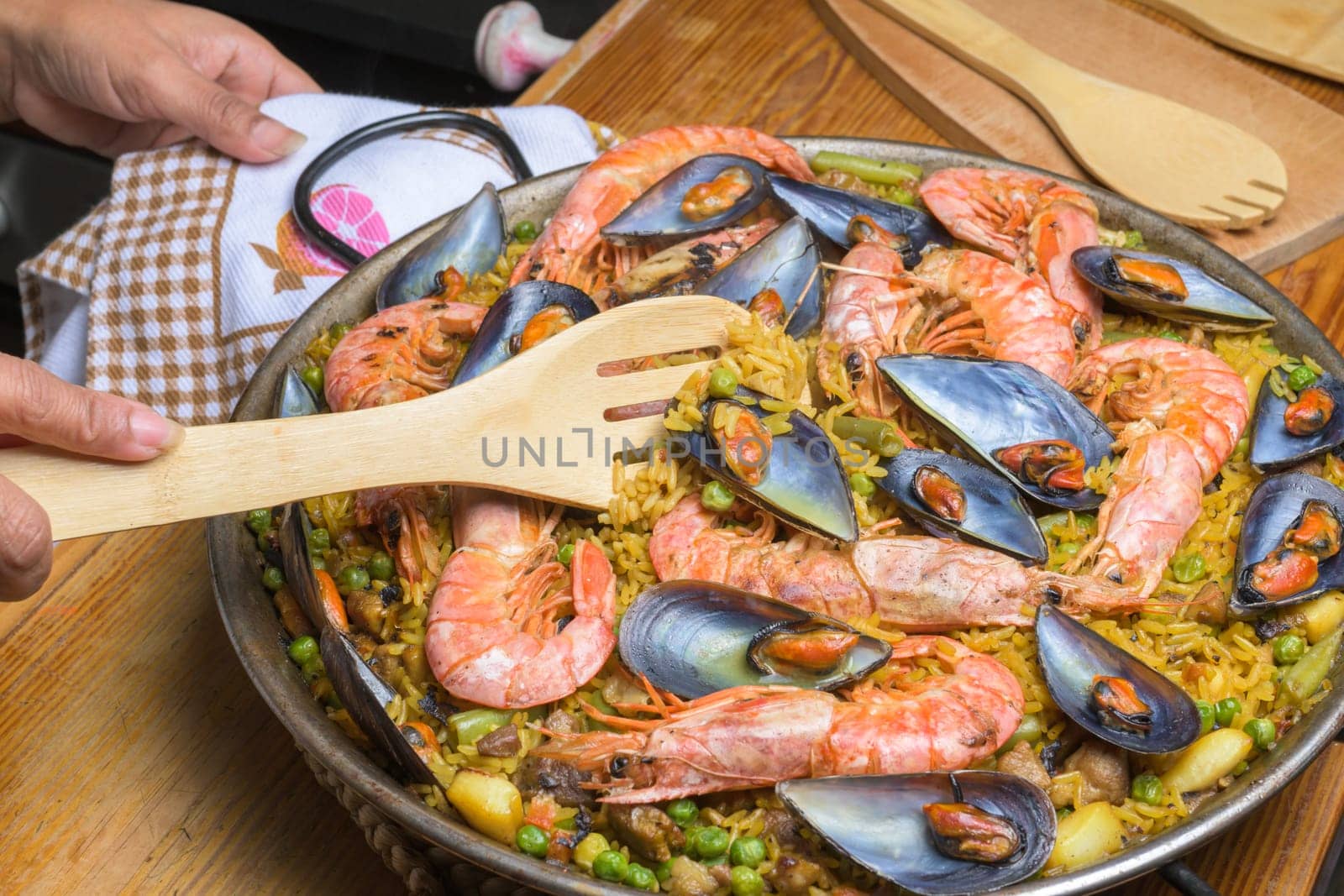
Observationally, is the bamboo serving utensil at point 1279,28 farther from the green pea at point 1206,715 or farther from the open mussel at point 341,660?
the open mussel at point 341,660

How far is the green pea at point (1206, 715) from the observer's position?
8.00 feet

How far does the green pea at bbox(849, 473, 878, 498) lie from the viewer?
110 inches

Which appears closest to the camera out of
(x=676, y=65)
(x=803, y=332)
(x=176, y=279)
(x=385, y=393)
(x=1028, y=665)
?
(x=1028, y=665)

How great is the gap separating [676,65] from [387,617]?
3.37 meters

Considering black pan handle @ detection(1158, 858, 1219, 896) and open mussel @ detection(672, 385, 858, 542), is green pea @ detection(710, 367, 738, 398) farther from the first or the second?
black pan handle @ detection(1158, 858, 1219, 896)

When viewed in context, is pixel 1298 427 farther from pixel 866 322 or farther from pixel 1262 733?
pixel 866 322

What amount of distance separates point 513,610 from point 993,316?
60.5 inches

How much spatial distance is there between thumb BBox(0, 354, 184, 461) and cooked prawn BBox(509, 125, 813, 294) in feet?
4.77

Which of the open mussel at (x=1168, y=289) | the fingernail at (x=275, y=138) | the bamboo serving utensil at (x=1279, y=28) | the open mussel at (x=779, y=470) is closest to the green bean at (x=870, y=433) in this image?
the open mussel at (x=779, y=470)

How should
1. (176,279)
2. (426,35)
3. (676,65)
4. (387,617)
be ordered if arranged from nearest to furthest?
(387,617) → (176,279) → (676,65) → (426,35)

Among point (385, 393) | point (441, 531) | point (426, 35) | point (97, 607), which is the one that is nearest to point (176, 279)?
point (97, 607)

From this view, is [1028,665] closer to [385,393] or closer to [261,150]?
[385,393]

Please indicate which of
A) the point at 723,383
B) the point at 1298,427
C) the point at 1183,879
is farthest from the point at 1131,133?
the point at 1183,879

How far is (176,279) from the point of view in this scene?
167 inches
